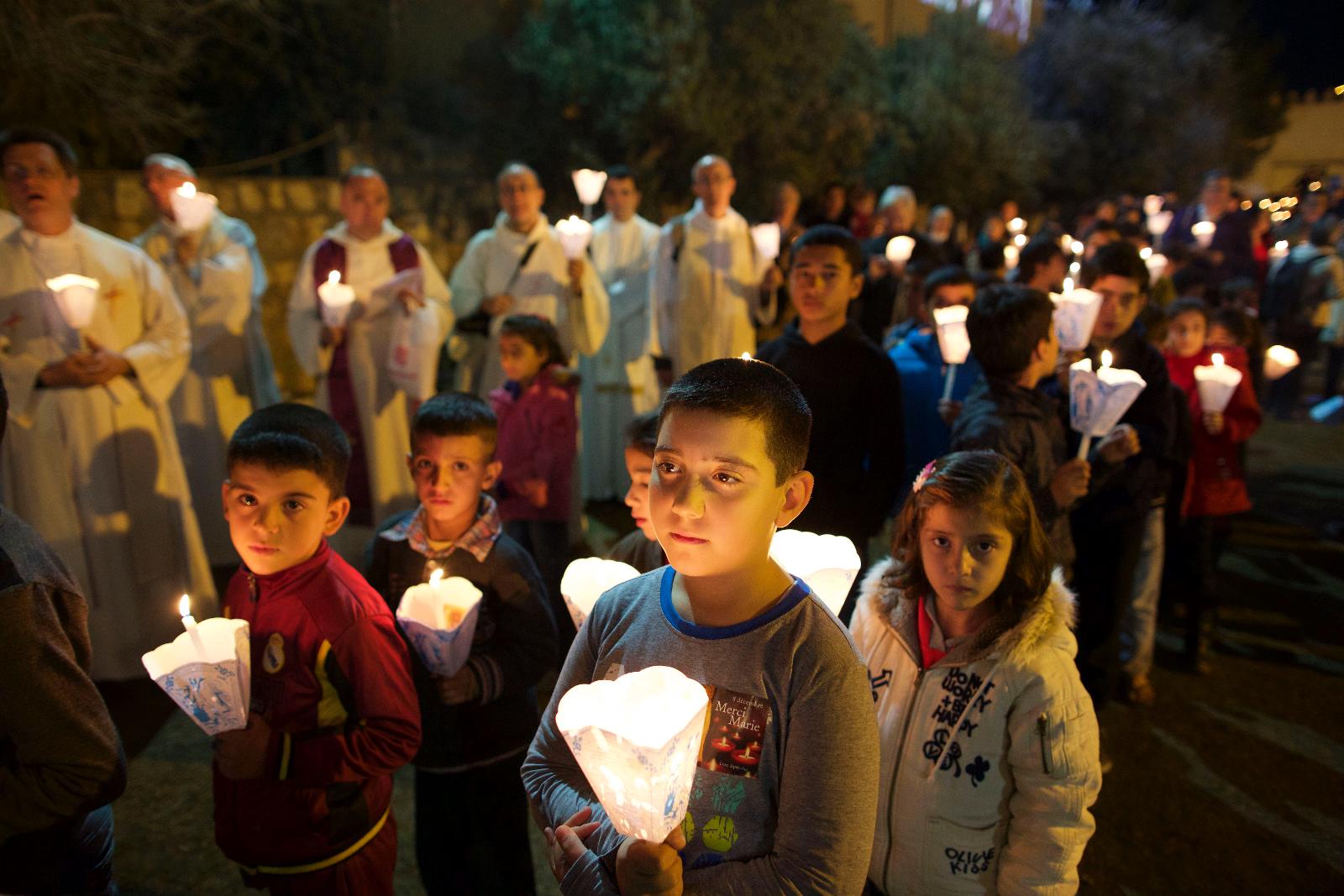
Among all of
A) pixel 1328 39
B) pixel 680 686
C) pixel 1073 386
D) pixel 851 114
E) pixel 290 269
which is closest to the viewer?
pixel 680 686

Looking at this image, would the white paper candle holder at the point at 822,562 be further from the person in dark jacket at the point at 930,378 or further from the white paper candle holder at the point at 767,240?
the white paper candle holder at the point at 767,240

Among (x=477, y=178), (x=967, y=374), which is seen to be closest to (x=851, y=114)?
(x=477, y=178)

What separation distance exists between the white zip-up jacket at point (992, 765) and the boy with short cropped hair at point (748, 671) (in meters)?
0.83

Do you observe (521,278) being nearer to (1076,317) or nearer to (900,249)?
(900,249)

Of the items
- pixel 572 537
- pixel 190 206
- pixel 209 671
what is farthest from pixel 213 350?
pixel 209 671

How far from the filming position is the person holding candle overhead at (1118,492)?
12.8 ft

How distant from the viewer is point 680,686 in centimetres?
121

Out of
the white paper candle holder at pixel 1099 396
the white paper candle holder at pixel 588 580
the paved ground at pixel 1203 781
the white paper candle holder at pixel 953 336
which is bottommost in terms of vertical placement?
the paved ground at pixel 1203 781

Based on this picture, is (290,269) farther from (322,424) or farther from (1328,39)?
(1328,39)

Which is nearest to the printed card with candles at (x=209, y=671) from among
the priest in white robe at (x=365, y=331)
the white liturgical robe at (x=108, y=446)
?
the white liturgical robe at (x=108, y=446)

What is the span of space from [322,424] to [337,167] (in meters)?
8.27

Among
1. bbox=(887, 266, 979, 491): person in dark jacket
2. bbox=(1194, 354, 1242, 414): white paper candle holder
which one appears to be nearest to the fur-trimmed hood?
bbox=(887, 266, 979, 491): person in dark jacket

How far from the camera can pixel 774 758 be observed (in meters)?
1.39

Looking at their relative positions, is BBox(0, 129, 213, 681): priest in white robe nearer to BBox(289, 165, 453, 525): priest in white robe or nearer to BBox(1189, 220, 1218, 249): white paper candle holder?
BBox(289, 165, 453, 525): priest in white robe
